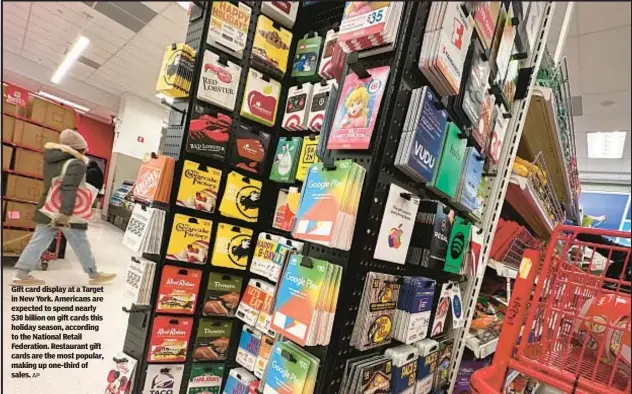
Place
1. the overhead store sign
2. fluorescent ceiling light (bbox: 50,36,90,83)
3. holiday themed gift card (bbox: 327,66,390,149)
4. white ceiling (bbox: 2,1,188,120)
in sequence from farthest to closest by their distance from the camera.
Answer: holiday themed gift card (bbox: 327,66,390,149) < the overhead store sign < fluorescent ceiling light (bbox: 50,36,90,83) < white ceiling (bbox: 2,1,188,120)

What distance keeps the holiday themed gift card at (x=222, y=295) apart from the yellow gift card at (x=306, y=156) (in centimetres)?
60

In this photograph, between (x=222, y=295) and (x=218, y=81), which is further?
(x=222, y=295)

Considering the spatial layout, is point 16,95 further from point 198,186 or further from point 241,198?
point 241,198

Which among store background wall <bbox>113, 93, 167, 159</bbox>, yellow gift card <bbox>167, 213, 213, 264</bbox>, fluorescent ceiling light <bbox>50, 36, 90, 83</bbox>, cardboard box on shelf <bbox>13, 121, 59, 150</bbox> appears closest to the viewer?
fluorescent ceiling light <bbox>50, 36, 90, 83</bbox>

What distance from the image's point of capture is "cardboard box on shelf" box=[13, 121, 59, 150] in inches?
27.8

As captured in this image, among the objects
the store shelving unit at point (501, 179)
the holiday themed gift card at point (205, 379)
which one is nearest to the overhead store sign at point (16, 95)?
the holiday themed gift card at point (205, 379)

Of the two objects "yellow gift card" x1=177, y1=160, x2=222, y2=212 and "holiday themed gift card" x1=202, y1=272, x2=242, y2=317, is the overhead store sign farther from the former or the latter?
"holiday themed gift card" x1=202, y1=272, x2=242, y2=317

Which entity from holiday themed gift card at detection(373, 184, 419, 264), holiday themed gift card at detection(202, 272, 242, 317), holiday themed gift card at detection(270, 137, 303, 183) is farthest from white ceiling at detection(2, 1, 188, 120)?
holiday themed gift card at detection(202, 272, 242, 317)

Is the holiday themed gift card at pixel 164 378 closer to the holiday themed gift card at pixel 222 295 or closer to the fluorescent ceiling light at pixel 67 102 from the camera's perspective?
the holiday themed gift card at pixel 222 295

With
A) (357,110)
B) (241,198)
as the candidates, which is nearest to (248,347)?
(241,198)

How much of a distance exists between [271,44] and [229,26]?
27cm

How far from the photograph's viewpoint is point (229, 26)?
148 centimetres

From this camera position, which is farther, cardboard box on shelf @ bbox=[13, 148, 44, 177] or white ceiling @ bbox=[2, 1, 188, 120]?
cardboard box on shelf @ bbox=[13, 148, 44, 177]

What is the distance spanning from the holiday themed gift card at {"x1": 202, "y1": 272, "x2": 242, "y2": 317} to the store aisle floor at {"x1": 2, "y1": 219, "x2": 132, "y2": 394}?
0.37 meters
